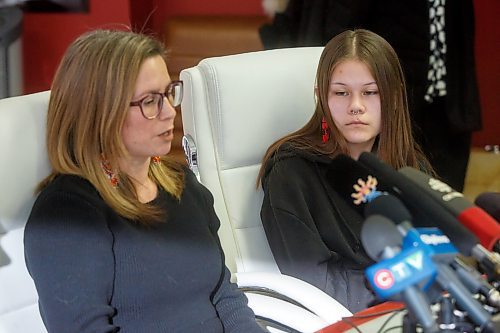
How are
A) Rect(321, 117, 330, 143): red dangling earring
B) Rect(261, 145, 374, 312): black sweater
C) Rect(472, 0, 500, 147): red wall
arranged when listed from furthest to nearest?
Rect(472, 0, 500, 147): red wall
Rect(321, 117, 330, 143): red dangling earring
Rect(261, 145, 374, 312): black sweater

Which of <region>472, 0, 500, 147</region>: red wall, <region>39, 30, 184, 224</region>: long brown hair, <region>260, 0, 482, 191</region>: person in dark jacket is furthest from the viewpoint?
<region>472, 0, 500, 147</region>: red wall

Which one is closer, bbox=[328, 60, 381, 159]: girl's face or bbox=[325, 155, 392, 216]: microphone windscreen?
bbox=[325, 155, 392, 216]: microphone windscreen

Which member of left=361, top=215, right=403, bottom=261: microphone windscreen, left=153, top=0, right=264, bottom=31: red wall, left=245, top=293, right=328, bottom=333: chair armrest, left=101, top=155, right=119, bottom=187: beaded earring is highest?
→ left=361, top=215, right=403, bottom=261: microphone windscreen

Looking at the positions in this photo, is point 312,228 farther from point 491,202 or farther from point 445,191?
point 445,191

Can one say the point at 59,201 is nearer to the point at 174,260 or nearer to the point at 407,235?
the point at 174,260

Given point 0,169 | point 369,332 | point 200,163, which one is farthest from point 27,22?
point 369,332

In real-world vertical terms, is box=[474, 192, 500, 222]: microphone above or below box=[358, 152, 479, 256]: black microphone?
below

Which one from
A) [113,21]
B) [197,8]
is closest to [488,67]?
[197,8]

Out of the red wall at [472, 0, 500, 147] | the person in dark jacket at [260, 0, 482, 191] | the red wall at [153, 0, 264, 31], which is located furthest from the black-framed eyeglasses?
the red wall at [472, 0, 500, 147]

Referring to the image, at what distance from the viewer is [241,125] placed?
189cm

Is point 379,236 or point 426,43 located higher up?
point 379,236

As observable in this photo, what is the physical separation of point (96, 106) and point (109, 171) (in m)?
0.13

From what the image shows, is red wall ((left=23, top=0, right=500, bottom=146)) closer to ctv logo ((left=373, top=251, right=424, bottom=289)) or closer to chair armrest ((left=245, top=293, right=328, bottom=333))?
chair armrest ((left=245, top=293, right=328, bottom=333))

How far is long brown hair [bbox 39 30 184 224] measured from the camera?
1291 mm
